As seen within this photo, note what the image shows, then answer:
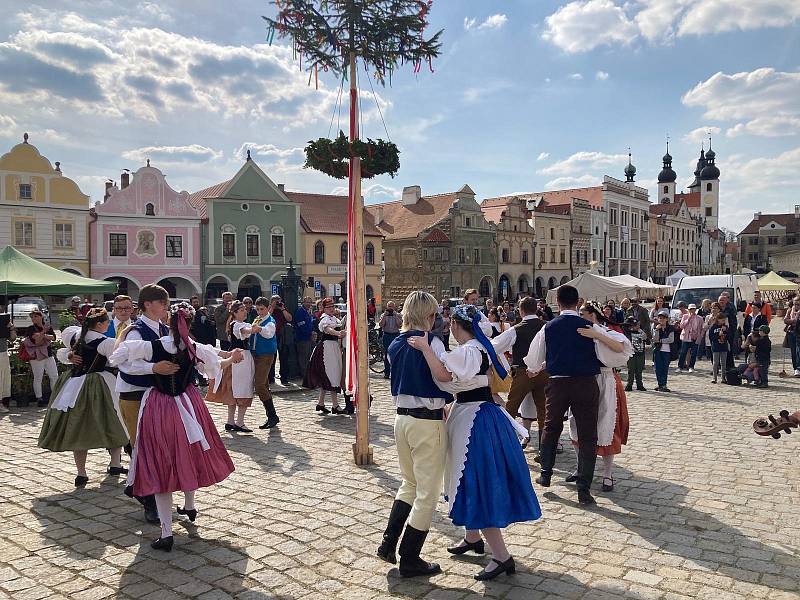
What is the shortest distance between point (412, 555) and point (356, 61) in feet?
18.0

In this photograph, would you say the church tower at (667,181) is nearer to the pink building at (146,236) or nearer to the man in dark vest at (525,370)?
the pink building at (146,236)

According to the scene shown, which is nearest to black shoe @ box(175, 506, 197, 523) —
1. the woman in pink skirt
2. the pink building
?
the woman in pink skirt

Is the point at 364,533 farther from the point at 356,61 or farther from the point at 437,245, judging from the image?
the point at 437,245

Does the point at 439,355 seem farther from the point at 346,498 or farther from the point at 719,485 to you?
the point at 719,485

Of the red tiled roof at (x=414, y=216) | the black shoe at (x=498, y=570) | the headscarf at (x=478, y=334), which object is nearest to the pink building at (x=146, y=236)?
the red tiled roof at (x=414, y=216)

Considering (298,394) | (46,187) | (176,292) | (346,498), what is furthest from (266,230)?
(346,498)

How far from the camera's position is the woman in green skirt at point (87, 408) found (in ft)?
20.5

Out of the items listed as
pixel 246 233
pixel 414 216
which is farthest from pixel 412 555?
pixel 414 216

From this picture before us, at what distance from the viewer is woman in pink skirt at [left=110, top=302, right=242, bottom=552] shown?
15.0 feet

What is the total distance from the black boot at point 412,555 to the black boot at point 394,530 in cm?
18

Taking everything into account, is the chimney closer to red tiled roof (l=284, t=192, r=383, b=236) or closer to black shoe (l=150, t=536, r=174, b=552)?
red tiled roof (l=284, t=192, r=383, b=236)

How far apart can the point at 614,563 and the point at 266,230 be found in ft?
127

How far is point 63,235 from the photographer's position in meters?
33.7

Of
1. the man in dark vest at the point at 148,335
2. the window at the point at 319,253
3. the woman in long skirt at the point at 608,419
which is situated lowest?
the woman in long skirt at the point at 608,419
